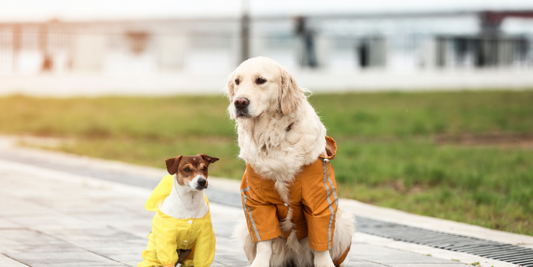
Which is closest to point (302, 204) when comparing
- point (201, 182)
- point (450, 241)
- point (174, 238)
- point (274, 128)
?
point (274, 128)

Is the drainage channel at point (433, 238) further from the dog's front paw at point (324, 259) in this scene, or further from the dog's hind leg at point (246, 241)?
the dog's hind leg at point (246, 241)

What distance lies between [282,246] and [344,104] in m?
15.3

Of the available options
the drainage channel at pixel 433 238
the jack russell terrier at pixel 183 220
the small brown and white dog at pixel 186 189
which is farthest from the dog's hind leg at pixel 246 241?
the drainage channel at pixel 433 238

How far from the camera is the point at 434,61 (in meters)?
25.7

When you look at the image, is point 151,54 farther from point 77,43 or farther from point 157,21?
point 157,21

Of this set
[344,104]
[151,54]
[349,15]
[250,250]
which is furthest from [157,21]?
[250,250]

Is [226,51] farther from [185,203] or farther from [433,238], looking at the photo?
[185,203]

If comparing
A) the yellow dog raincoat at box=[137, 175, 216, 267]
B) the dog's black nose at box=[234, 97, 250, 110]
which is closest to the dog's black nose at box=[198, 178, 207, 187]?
the yellow dog raincoat at box=[137, 175, 216, 267]

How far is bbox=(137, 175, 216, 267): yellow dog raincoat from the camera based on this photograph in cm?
391

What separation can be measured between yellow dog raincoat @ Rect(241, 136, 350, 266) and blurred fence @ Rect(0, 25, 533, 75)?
60.7 ft

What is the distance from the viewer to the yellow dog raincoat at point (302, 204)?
390 cm

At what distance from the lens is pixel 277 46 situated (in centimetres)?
2497

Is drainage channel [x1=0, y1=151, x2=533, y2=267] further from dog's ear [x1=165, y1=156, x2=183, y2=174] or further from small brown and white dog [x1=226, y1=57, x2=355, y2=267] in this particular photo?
dog's ear [x1=165, y1=156, x2=183, y2=174]

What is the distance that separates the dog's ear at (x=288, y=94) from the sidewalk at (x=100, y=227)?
1359mm
